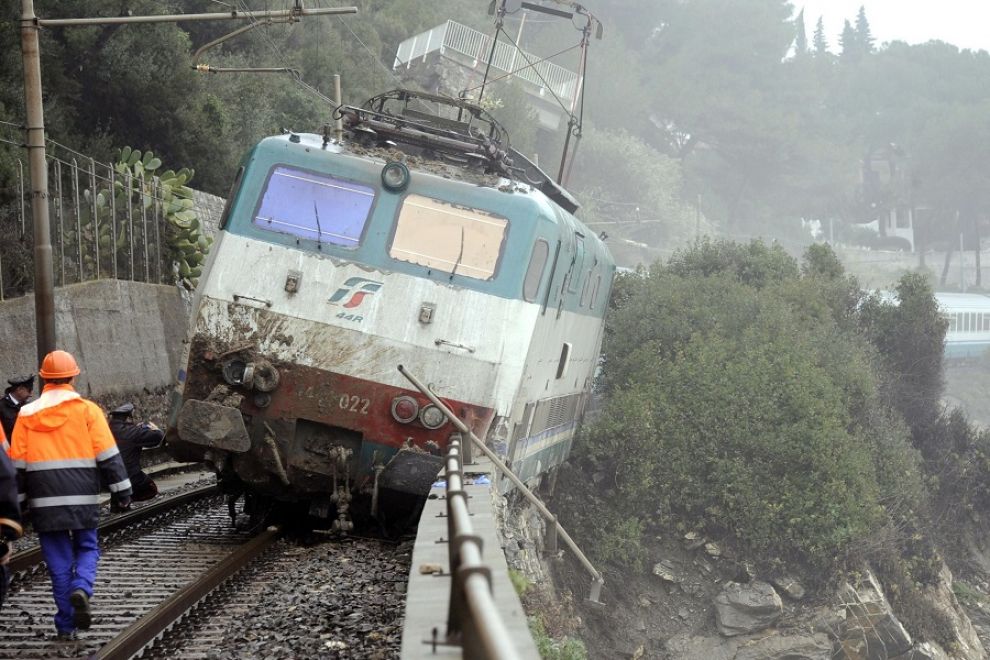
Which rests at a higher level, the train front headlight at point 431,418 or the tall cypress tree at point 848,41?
the tall cypress tree at point 848,41

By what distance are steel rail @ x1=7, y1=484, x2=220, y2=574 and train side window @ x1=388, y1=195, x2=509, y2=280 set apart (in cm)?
311

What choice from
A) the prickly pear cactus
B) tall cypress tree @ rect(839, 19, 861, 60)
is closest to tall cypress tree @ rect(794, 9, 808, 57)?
tall cypress tree @ rect(839, 19, 861, 60)

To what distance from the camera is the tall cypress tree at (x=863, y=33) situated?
11700 cm

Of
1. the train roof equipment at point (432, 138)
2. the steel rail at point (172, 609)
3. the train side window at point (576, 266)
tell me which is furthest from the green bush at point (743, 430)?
the steel rail at point (172, 609)

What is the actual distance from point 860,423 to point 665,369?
5.54 metres

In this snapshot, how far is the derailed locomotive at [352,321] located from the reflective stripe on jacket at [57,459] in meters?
3.24

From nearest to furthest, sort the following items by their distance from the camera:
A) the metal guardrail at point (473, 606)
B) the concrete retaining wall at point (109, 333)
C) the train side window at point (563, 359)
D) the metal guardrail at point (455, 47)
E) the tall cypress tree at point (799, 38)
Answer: the metal guardrail at point (473, 606), the train side window at point (563, 359), the concrete retaining wall at point (109, 333), the metal guardrail at point (455, 47), the tall cypress tree at point (799, 38)

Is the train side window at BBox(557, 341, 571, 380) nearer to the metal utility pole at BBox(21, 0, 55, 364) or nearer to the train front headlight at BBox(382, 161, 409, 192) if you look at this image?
the train front headlight at BBox(382, 161, 409, 192)

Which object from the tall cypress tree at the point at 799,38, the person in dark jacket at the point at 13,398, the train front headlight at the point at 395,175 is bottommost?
the person in dark jacket at the point at 13,398

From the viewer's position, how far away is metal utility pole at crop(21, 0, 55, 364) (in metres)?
12.7

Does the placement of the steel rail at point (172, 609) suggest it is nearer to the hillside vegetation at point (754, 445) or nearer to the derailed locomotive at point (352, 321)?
the derailed locomotive at point (352, 321)

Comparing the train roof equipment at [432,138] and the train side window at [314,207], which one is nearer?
the train side window at [314,207]

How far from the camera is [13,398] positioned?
8555 mm

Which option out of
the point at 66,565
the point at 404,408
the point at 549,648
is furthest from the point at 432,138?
the point at 66,565
